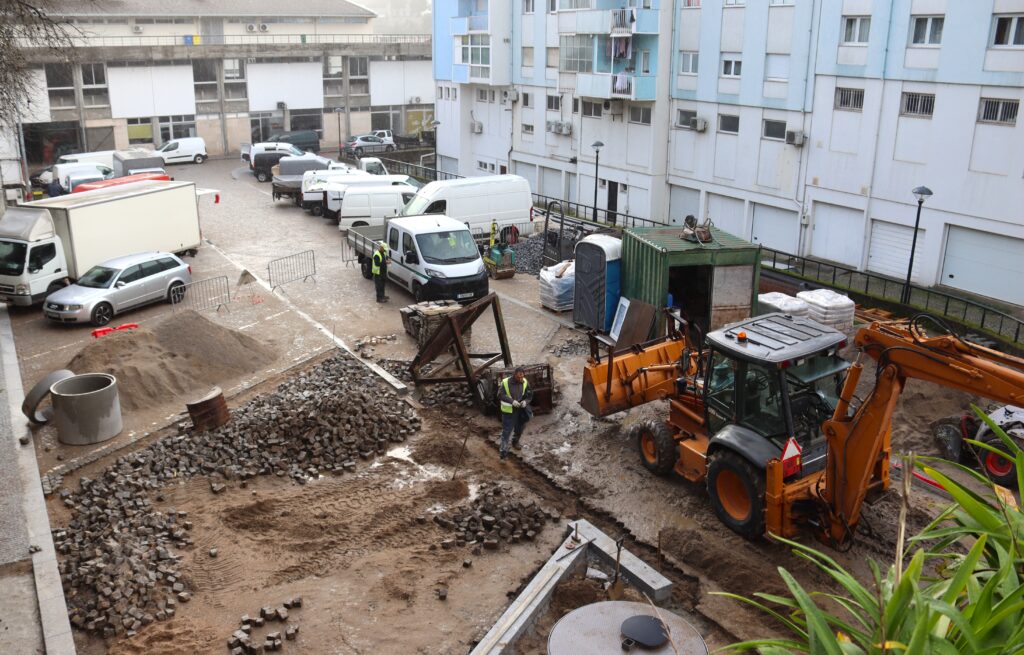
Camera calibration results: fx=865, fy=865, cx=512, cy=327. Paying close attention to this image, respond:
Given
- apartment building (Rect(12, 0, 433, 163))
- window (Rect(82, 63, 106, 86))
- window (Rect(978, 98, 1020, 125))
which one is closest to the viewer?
window (Rect(978, 98, 1020, 125))

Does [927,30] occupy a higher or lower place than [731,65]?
higher

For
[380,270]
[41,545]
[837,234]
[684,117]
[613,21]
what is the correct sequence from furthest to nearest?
[684,117] < [613,21] < [837,234] < [380,270] < [41,545]

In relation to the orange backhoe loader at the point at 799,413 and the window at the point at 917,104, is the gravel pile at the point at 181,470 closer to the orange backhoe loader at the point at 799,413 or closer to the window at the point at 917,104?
the orange backhoe loader at the point at 799,413

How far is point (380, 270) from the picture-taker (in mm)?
21062

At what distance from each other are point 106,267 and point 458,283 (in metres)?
8.27

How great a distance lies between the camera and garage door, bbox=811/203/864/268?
2478cm

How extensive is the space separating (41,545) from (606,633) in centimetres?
706

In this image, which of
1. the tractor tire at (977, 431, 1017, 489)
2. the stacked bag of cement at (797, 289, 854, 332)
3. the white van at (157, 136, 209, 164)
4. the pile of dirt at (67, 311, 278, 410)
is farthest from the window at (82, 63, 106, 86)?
the tractor tire at (977, 431, 1017, 489)

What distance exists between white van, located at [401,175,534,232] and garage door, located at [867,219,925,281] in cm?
1015

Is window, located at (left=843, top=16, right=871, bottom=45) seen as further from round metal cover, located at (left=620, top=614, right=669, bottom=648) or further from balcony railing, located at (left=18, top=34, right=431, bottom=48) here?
balcony railing, located at (left=18, top=34, right=431, bottom=48)

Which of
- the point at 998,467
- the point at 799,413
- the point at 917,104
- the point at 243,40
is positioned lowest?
the point at 998,467

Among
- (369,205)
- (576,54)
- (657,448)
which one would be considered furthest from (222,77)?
(657,448)

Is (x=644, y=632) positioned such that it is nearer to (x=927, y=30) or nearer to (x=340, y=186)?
(x=927, y=30)

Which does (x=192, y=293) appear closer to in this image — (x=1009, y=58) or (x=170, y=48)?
(x=1009, y=58)
